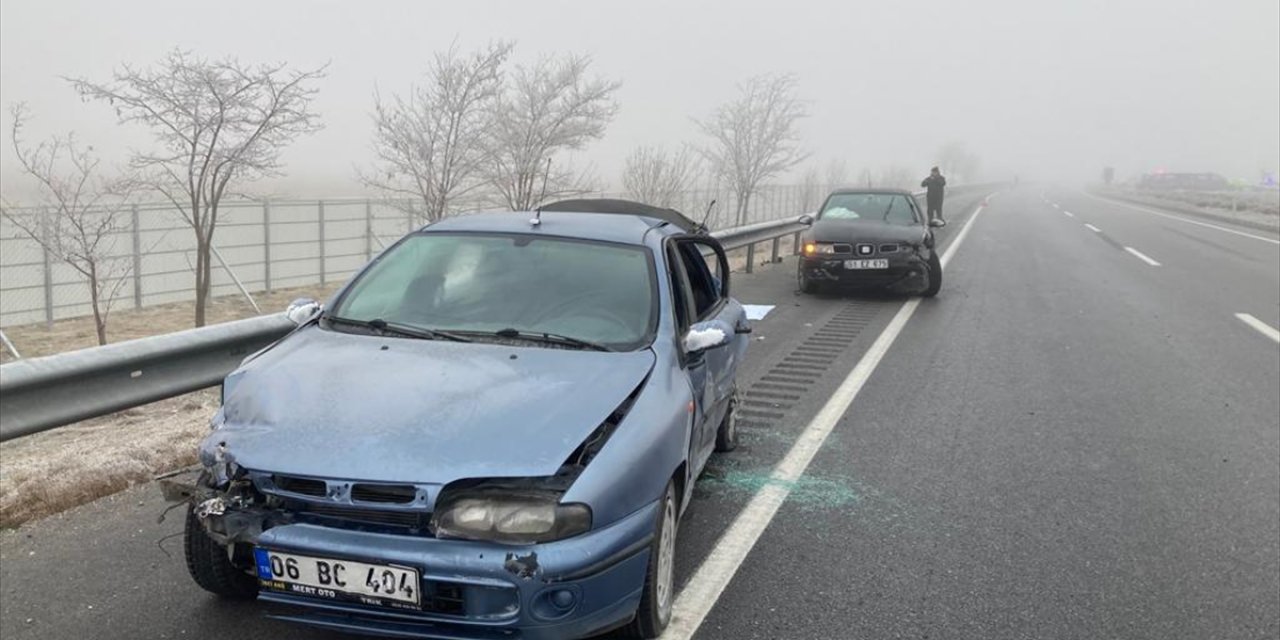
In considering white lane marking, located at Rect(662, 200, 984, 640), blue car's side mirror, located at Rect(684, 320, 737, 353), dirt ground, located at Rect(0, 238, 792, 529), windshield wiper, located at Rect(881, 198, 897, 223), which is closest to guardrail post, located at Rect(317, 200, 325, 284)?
windshield wiper, located at Rect(881, 198, 897, 223)

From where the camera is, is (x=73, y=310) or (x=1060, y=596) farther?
(x=73, y=310)

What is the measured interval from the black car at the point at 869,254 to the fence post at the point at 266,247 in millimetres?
11183

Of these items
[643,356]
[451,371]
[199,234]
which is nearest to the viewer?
[451,371]

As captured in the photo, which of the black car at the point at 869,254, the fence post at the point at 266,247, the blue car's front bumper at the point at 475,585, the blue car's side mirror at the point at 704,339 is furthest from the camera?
the fence post at the point at 266,247

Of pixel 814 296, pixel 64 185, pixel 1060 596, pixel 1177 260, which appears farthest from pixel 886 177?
pixel 1060 596

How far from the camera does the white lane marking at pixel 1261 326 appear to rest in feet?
32.6

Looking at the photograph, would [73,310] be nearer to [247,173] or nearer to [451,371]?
[247,173]

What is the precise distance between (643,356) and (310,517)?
4.50 feet

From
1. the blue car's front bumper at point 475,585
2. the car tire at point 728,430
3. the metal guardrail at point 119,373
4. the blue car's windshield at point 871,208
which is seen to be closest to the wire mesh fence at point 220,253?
the blue car's windshield at point 871,208

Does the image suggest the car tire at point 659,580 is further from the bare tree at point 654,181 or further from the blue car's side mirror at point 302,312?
the bare tree at point 654,181

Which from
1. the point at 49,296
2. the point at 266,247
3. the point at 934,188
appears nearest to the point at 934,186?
the point at 934,188

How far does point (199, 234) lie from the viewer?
11.6m

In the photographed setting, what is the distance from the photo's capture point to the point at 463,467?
2674mm

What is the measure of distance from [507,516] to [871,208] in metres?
11.5
